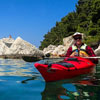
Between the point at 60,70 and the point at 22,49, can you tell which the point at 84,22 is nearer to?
the point at 22,49

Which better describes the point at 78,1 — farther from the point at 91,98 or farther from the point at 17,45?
the point at 91,98

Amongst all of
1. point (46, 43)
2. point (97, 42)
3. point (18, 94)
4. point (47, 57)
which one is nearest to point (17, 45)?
point (97, 42)

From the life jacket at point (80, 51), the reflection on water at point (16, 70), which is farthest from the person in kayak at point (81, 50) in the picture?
the reflection on water at point (16, 70)

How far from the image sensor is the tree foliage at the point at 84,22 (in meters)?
20.6

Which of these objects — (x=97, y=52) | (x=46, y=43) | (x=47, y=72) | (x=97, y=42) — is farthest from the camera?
(x=46, y=43)

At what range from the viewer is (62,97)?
2.90 meters

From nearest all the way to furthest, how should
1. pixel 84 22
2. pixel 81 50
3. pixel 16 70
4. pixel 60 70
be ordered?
pixel 60 70
pixel 81 50
pixel 16 70
pixel 84 22

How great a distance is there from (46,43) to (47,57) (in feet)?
133

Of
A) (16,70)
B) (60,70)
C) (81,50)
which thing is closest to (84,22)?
(81,50)

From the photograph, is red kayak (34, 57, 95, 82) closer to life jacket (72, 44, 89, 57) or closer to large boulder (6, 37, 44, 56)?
life jacket (72, 44, 89, 57)

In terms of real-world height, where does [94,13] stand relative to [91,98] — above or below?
above

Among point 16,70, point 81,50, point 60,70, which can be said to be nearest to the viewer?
point 60,70

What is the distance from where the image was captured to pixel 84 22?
27.7 m

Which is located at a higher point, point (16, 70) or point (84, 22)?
point (84, 22)
